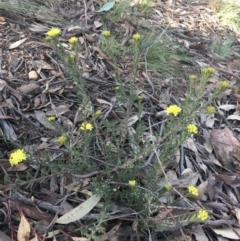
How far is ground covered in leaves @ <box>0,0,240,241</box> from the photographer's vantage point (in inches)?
58.7

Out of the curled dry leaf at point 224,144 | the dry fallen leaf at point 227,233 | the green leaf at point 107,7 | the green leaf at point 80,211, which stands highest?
the green leaf at point 107,7

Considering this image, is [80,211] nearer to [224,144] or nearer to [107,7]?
[224,144]

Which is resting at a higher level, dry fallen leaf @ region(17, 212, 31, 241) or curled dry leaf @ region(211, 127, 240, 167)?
dry fallen leaf @ region(17, 212, 31, 241)

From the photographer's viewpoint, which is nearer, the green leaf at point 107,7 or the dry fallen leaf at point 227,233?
the dry fallen leaf at point 227,233

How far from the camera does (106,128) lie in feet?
6.11

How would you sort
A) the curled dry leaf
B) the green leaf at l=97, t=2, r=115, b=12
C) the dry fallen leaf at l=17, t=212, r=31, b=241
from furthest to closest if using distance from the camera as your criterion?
the green leaf at l=97, t=2, r=115, b=12 → the curled dry leaf → the dry fallen leaf at l=17, t=212, r=31, b=241

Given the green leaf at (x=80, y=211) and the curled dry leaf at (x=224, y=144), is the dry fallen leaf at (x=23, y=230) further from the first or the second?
the curled dry leaf at (x=224, y=144)

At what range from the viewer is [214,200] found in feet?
5.85

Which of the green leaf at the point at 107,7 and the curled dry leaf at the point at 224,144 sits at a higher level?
the green leaf at the point at 107,7

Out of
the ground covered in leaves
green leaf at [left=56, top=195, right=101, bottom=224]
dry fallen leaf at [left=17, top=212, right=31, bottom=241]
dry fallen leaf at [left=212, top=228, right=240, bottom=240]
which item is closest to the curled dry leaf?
the ground covered in leaves

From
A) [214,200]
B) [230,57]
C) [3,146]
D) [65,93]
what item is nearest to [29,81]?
[65,93]

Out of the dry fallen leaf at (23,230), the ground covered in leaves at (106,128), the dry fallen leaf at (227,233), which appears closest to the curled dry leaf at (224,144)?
the ground covered in leaves at (106,128)

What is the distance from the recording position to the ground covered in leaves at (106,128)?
149cm

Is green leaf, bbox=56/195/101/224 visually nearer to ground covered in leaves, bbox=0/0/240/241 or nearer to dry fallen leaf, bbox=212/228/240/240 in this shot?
ground covered in leaves, bbox=0/0/240/241
